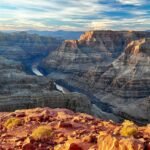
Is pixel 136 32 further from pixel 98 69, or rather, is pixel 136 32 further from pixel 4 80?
pixel 4 80

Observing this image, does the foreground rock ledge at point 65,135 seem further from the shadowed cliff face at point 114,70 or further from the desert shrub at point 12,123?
the shadowed cliff face at point 114,70

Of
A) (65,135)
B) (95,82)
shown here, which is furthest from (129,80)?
(65,135)

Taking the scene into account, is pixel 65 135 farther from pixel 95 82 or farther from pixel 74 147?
pixel 95 82

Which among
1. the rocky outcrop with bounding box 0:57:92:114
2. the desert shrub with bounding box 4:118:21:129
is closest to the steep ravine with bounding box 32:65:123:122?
the rocky outcrop with bounding box 0:57:92:114

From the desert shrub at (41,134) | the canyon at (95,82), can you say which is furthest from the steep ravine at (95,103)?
the desert shrub at (41,134)

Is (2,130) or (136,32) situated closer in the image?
(2,130)

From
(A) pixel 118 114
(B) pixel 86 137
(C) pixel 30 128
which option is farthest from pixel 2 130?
(A) pixel 118 114
